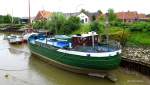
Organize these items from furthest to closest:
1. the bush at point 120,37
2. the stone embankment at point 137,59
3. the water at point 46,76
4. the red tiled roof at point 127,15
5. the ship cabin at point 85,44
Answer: the red tiled roof at point 127,15 < the bush at point 120,37 < the ship cabin at point 85,44 < the stone embankment at point 137,59 < the water at point 46,76

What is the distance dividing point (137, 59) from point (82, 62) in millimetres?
5216

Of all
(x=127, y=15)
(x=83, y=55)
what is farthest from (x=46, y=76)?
(x=127, y=15)

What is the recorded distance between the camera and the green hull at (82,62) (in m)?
21.8

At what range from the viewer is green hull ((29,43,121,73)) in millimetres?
21750

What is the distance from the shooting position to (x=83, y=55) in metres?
22.4

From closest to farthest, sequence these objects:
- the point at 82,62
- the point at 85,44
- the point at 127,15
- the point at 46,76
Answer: the point at 82,62 < the point at 46,76 < the point at 85,44 < the point at 127,15

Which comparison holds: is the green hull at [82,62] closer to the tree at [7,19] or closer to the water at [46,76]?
the water at [46,76]

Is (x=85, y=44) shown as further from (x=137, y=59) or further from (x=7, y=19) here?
(x=7, y=19)

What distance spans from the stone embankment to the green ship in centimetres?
158

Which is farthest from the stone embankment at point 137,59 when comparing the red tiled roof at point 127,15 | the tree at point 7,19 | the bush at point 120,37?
the tree at point 7,19

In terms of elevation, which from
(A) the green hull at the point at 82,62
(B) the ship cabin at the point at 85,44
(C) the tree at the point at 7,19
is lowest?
(A) the green hull at the point at 82,62

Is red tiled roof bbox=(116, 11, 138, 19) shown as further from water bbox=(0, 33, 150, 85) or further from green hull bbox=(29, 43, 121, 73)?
green hull bbox=(29, 43, 121, 73)

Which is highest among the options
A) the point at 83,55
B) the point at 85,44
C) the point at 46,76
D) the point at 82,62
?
the point at 85,44

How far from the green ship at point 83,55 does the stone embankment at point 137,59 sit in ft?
5.20
